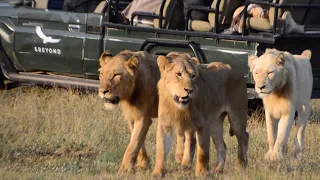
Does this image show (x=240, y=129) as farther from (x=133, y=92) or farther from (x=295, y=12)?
(x=295, y=12)

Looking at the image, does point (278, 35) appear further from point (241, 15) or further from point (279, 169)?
point (279, 169)

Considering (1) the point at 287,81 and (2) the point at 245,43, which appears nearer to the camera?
(1) the point at 287,81

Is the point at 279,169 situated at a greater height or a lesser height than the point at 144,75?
lesser

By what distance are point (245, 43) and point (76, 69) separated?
2.43m

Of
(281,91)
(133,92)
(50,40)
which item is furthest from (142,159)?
(50,40)

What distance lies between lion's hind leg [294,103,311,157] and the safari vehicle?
3.72ft

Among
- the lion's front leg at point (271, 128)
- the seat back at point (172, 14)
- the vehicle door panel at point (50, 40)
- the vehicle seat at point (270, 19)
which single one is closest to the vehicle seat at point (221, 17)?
the seat back at point (172, 14)

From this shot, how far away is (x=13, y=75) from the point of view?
12.1 meters

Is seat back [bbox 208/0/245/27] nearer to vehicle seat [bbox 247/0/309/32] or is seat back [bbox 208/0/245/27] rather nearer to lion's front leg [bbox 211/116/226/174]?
vehicle seat [bbox 247/0/309/32]

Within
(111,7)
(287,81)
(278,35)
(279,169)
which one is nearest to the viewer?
(279,169)

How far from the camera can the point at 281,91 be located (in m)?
8.41

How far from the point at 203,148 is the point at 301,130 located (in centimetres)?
167

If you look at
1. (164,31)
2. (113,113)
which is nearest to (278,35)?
(164,31)

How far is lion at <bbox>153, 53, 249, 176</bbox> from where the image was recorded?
7.16 m
